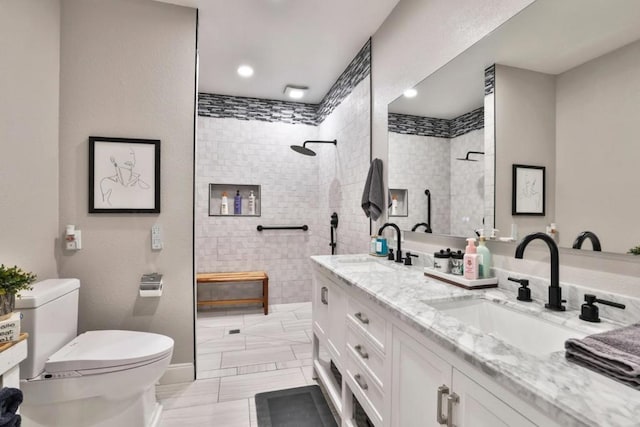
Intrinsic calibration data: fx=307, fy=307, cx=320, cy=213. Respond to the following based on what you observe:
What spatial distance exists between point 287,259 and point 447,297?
10.3 feet

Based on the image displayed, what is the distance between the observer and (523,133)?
134cm

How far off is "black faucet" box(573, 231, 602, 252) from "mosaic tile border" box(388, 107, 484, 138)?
2.32 feet

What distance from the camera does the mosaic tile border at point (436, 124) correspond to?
1.64 metres

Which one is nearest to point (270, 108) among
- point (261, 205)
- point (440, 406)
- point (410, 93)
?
point (261, 205)

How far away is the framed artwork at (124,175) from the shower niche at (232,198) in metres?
1.76

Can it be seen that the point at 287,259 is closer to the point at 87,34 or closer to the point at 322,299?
the point at 322,299

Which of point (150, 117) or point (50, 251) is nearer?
point (50, 251)

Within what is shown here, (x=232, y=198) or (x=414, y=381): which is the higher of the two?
(x=232, y=198)

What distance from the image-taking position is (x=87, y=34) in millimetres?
2104

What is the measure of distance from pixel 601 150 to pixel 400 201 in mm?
1255

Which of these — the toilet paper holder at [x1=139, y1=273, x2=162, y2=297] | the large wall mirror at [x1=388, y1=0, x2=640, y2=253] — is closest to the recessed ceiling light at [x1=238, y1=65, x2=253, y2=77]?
the large wall mirror at [x1=388, y1=0, x2=640, y2=253]

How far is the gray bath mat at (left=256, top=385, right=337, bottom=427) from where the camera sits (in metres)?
1.87

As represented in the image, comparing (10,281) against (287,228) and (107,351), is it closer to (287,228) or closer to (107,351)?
(107,351)

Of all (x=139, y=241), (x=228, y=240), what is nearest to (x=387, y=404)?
(x=139, y=241)
